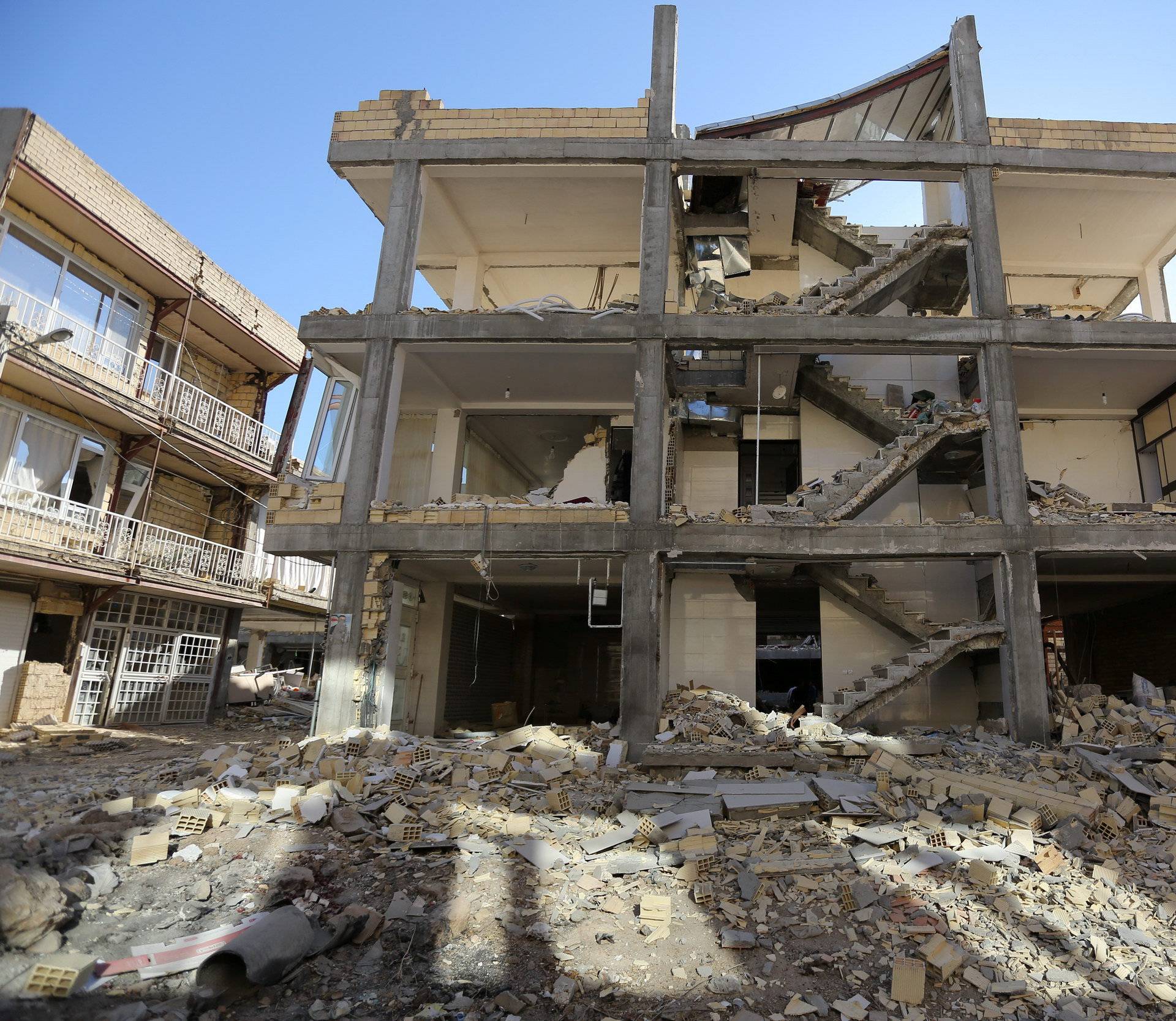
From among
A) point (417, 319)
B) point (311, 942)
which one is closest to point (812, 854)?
point (311, 942)

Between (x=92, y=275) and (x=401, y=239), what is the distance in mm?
7748

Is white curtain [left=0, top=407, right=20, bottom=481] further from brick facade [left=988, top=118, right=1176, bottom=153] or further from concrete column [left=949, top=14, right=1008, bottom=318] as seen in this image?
brick facade [left=988, top=118, right=1176, bottom=153]

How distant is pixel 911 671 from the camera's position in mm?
14320

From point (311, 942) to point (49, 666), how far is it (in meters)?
14.2

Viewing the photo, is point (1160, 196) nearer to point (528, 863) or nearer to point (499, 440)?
point (499, 440)

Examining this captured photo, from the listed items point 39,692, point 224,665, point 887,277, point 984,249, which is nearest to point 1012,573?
point 887,277

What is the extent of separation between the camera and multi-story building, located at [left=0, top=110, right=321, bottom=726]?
1589cm

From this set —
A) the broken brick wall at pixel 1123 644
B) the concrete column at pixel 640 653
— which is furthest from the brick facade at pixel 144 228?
the broken brick wall at pixel 1123 644

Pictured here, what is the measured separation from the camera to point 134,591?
19359 mm

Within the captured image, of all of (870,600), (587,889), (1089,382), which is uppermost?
(1089,382)

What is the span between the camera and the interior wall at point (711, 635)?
17.5m

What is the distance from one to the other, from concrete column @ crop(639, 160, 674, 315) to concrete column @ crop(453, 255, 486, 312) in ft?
17.2

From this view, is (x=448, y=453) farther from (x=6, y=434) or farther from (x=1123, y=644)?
(x=1123, y=644)

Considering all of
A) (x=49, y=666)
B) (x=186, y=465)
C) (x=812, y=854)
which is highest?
(x=186, y=465)
